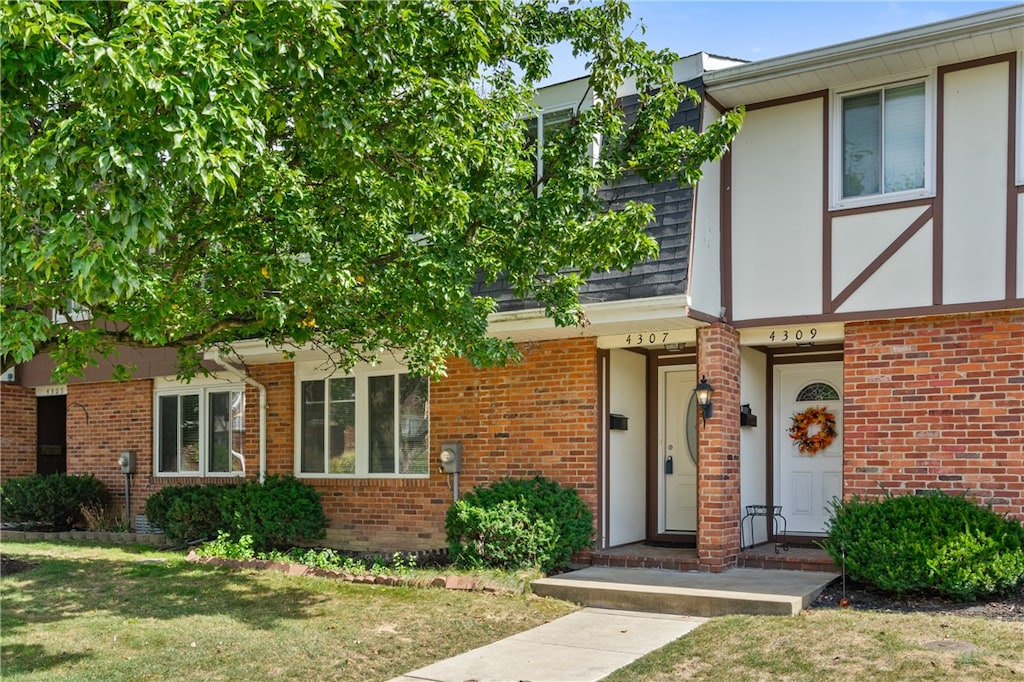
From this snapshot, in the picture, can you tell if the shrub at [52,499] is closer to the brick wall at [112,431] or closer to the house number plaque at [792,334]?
the brick wall at [112,431]

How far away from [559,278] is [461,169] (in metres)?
2.19

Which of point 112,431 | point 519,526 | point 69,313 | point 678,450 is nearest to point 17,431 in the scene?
point 112,431

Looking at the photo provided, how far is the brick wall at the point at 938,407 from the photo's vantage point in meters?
9.27

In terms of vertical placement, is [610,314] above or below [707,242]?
below

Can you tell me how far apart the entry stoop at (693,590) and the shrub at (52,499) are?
9.77 m

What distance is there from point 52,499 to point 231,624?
905cm

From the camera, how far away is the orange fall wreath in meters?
11.6

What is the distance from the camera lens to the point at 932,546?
8492 mm

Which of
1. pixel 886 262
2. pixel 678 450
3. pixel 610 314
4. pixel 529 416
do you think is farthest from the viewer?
pixel 678 450

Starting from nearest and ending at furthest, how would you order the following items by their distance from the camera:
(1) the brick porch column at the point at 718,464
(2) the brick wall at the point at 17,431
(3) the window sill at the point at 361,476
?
(1) the brick porch column at the point at 718,464 → (3) the window sill at the point at 361,476 → (2) the brick wall at the point at 17,431

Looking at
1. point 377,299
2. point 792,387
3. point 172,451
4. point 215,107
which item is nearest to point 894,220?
point 792,387

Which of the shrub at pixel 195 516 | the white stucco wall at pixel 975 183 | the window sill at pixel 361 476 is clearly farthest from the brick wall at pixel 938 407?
the shrub at pixel 195 516

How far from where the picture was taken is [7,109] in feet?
16.8

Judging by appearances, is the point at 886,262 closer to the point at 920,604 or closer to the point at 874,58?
the point at 874,58
